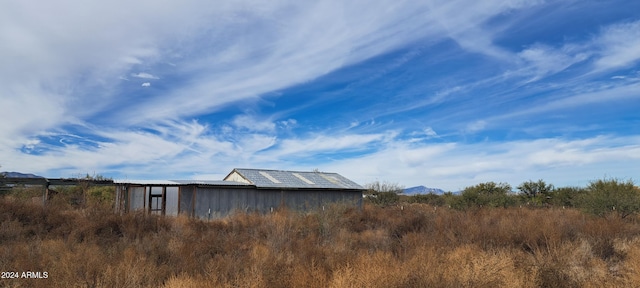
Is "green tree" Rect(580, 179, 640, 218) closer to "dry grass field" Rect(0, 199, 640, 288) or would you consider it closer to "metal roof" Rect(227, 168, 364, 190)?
"dry grass field" Rect(0, 199, 640, 288)

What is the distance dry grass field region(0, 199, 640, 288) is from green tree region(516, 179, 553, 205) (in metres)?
22.8

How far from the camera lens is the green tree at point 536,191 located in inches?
1533

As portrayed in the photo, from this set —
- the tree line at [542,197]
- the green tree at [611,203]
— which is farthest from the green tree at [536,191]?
the green tree at [611,203]

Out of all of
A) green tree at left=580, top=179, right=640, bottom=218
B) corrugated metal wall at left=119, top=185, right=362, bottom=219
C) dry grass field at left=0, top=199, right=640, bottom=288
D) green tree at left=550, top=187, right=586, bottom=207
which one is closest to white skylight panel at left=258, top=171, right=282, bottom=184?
corrugated metal wall at left=119, top=185, right=362, bottom=219

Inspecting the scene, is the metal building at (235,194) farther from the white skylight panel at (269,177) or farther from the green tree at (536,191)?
the green tree at (536,191)

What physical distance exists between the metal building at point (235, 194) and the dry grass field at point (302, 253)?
538 centimetres

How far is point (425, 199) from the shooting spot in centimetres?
4816

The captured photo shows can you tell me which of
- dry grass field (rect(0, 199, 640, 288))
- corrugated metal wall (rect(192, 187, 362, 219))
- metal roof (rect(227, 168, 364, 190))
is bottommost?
dry grass field (rect(0, 199, 640, 288))

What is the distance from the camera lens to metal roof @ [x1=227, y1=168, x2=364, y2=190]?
24.7m

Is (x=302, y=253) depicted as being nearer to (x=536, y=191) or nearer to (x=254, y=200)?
(x=254, y=200)

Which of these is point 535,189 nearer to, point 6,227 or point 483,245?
point 483,245

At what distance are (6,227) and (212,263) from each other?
8.61 meters

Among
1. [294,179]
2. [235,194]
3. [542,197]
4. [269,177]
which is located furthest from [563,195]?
[235,194]

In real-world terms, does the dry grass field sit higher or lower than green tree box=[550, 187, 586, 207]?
lower
